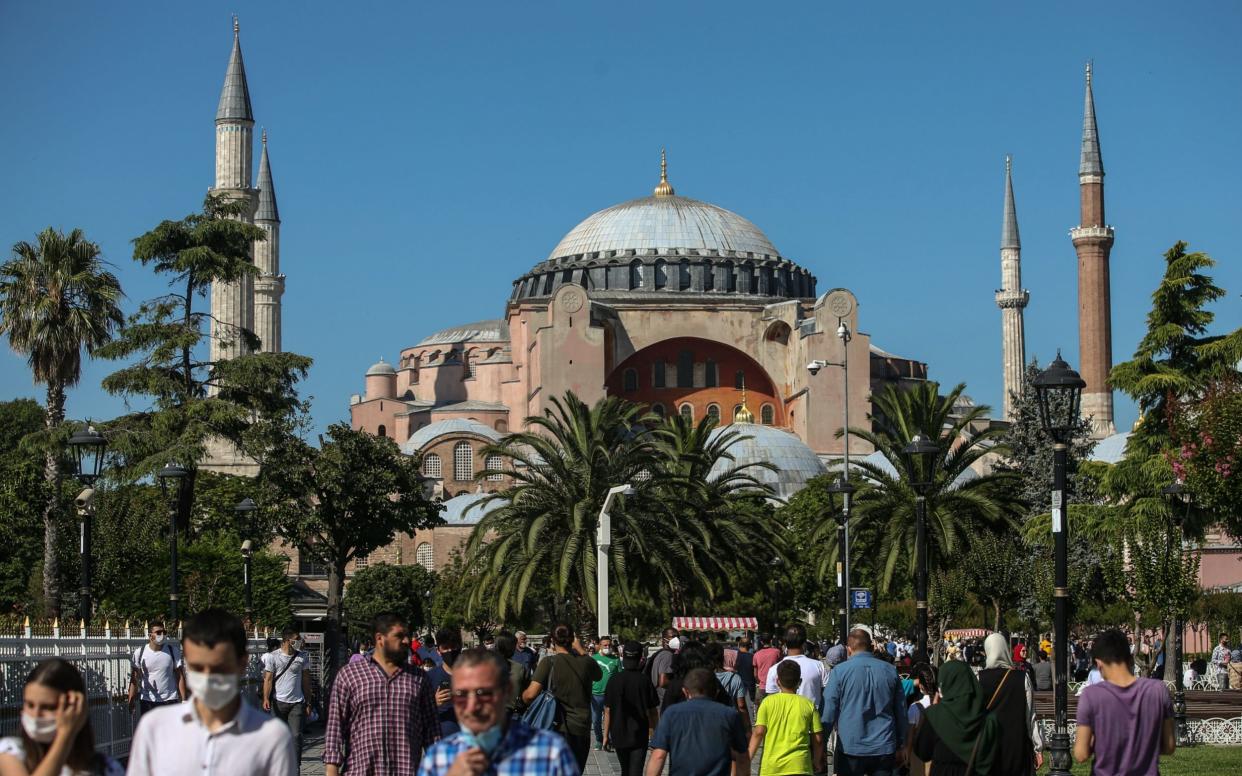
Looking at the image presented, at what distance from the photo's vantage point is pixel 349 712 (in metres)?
7.11

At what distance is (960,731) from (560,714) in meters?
3.46

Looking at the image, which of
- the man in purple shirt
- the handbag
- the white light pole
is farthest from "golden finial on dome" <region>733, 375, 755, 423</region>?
the man in purple shirt

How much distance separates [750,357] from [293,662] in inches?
2524

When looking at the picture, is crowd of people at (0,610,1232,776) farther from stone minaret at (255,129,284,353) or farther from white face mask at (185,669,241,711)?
stone minaret at (255,129,284,353)

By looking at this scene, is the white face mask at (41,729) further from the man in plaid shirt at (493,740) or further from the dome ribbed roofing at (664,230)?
the dome ribbed roofing at (664,230)

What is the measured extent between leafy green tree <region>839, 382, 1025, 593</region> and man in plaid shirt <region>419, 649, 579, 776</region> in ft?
92.0

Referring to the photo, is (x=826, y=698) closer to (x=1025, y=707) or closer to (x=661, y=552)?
(x=1025, y=707)

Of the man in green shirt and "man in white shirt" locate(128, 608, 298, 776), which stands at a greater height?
"man in white shirt" locate(128, 608, 298, 776)

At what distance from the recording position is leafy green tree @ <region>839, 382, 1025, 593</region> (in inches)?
1283

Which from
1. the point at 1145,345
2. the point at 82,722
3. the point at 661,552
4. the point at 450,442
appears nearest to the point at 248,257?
the point at 661,552

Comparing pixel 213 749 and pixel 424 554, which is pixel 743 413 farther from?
→ pixel 213 749

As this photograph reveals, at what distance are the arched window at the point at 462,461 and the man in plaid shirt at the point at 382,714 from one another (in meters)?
70.7

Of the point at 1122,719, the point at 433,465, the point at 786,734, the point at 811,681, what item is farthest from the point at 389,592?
the point at 1122,719

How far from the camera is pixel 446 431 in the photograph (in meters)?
78.2
